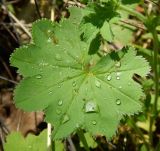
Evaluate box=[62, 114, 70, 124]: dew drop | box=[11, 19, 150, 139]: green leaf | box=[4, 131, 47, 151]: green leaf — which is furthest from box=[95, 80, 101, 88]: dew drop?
box=[4, 131, 47, 151]: green leaf

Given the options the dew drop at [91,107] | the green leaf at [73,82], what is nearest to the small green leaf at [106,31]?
the green leaf at [73,82]

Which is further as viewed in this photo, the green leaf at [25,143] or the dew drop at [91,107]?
the green leaf at [25,143]

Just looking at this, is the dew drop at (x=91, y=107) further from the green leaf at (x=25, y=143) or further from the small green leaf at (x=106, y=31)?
the green leaf at (x=25, y=143)

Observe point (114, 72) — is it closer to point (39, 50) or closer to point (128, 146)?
point (39, 50)

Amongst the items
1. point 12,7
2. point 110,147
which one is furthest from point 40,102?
point 12,7

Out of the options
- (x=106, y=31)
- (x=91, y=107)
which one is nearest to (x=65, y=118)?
(x=91, y=107)

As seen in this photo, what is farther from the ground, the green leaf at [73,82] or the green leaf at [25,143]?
the green leaf at [73,82]
